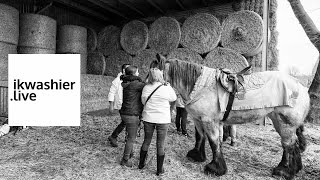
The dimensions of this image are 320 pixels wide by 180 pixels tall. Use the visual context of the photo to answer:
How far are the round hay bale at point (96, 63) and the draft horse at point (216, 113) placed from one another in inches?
196

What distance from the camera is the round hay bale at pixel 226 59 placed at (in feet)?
17.9

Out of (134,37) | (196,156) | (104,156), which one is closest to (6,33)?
(134,37)

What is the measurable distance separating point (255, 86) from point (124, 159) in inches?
76.0

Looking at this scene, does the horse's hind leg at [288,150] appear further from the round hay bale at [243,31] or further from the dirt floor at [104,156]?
the round hay bale at [243,31]

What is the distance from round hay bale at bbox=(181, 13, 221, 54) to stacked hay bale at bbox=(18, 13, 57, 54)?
3.52 m

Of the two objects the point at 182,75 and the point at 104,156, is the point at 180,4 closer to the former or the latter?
the point at 182,75

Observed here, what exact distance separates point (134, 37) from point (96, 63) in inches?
64.4

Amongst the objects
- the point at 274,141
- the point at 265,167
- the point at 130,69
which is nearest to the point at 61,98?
the point at 130,69

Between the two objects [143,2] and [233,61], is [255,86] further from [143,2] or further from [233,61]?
[143,2]

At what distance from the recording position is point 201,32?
19.6 feet

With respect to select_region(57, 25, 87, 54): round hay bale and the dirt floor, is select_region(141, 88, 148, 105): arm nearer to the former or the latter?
the dirt floor

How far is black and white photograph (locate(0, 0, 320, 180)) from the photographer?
3016mm

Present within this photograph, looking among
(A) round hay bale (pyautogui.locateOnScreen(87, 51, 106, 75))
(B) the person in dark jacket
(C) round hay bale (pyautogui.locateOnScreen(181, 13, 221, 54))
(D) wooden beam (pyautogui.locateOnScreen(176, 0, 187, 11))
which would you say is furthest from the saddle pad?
(A) round hay bale (pyautogui.locateOnScreen(87, 51, 106, 75))

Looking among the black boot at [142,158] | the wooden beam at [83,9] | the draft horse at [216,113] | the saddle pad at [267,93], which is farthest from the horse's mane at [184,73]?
the wooden beam at [83,9]
